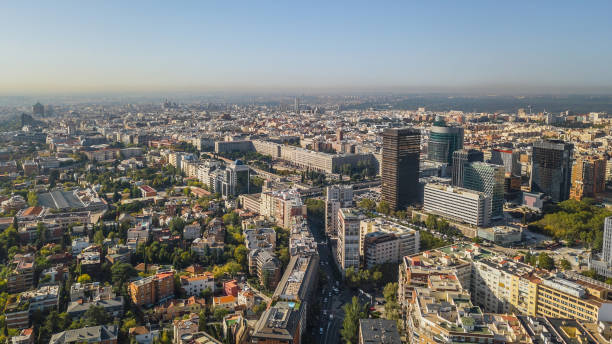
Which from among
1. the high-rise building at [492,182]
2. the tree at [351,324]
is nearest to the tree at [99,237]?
the tree at [351,324]

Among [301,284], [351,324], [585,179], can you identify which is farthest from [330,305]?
[585,179]

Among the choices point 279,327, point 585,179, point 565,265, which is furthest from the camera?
point 585,179

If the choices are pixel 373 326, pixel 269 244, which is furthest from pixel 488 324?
pixel 269 244

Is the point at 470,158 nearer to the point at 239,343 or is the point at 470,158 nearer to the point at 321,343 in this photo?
the point at 321,343

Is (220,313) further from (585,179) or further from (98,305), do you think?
(585,179)

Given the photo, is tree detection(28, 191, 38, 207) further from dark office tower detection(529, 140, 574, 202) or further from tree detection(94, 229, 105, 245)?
dark office tower detection(529, 140, 574, 202)

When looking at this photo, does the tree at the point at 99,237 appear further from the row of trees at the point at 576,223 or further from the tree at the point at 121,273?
the row of trees at the point at 576,223
